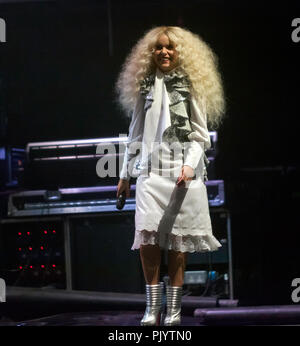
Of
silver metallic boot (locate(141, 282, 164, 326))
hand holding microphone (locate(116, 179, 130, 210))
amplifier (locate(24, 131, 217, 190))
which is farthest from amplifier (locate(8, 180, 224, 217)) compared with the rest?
silver metallic boot (locate(141, 282, 164, 326))

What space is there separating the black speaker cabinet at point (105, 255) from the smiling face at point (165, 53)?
1.32 metres

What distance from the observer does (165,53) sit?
2932 millimetres

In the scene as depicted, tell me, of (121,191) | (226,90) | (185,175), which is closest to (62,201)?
(121,191)

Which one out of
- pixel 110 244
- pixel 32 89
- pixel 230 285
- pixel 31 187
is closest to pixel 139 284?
pixel 110 244

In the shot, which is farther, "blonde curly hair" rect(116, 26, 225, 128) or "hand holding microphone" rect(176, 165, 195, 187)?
"blonde curly hair" rect(116, 26, 225, 128)

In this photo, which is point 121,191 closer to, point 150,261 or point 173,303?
point 150,261

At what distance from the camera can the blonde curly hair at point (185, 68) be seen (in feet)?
9.68

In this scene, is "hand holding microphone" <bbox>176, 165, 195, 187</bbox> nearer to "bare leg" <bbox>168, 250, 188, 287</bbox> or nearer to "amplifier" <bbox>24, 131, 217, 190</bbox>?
"bare leg" <bbox>168, 250, 188, 287</bbox>

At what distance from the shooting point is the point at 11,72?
416cm

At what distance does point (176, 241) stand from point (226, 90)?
1687mm

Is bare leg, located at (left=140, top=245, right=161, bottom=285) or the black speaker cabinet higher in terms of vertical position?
bare leg, located at (left=140, top=245, right=161, bottom=285)

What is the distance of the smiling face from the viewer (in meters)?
2.94

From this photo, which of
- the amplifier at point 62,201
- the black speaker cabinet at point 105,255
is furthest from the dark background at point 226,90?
the black speaker cabinet at point 105,255

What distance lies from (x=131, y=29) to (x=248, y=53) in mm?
835
